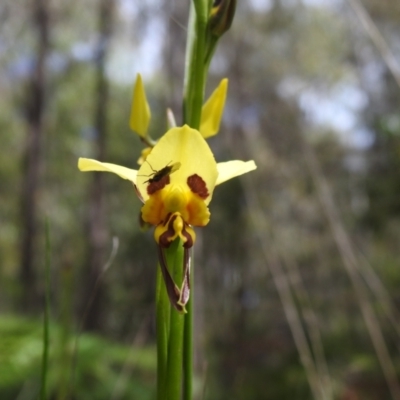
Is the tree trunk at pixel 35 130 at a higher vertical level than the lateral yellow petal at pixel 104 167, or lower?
higher

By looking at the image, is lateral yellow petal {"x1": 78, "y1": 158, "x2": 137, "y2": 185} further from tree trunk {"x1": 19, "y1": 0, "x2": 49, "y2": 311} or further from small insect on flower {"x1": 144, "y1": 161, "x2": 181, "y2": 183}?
tree trunk {"x1": 19, "y1": 0, "x2": 49, "y2": 311}

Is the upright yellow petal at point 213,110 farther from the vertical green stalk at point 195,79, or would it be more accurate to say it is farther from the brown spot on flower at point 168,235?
the brown spot on flower at point 168,235

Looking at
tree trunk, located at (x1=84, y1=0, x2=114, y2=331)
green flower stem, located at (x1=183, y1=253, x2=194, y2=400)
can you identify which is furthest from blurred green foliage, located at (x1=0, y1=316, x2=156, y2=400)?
tree trunk, located at (x1=84, y1=0, x2=114, y2=331)

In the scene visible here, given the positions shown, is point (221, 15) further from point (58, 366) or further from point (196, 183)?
point (58, 366)

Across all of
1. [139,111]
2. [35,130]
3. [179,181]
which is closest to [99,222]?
[35,130]

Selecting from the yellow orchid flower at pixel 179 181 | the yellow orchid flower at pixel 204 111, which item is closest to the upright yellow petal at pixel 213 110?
the yellow orchid flower at pixel 204 111

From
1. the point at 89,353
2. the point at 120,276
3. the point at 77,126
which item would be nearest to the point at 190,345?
the point at 89,353

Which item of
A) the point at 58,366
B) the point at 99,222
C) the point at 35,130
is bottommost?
the point at 58,366
